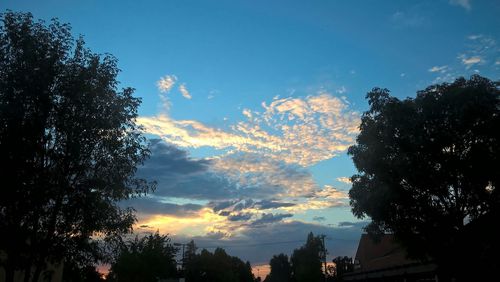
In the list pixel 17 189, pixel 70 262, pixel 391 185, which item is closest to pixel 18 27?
pixel 17 189

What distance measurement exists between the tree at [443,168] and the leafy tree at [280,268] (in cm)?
16020

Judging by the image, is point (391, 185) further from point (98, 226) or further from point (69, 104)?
point (69, 104)

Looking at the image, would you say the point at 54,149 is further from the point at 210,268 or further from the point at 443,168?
the point at 210,268

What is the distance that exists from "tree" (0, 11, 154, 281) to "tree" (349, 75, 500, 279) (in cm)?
1058

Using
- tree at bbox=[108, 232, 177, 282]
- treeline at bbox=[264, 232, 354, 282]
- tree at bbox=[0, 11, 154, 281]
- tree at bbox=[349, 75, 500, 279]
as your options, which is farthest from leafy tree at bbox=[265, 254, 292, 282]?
tree at bbox=[0, 11, 154, 281]

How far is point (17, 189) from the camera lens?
12156mm

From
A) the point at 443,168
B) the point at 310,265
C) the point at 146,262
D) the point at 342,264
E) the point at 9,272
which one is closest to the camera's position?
the point at 9,272

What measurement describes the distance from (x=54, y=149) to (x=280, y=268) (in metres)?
174

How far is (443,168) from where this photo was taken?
699 inches

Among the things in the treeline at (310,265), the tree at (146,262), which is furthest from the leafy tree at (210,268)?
the tree at (146,262)

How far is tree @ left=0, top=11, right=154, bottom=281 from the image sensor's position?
1219 centimetres

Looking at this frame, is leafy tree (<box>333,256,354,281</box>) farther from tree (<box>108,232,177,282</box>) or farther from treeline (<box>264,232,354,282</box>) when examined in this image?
tree (<box>108,232,177,282</box>)

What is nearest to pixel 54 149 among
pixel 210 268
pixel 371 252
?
pixel 371 252

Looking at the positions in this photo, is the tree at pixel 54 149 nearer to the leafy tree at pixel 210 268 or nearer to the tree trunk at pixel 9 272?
the tree trunk at pixel 9 272
